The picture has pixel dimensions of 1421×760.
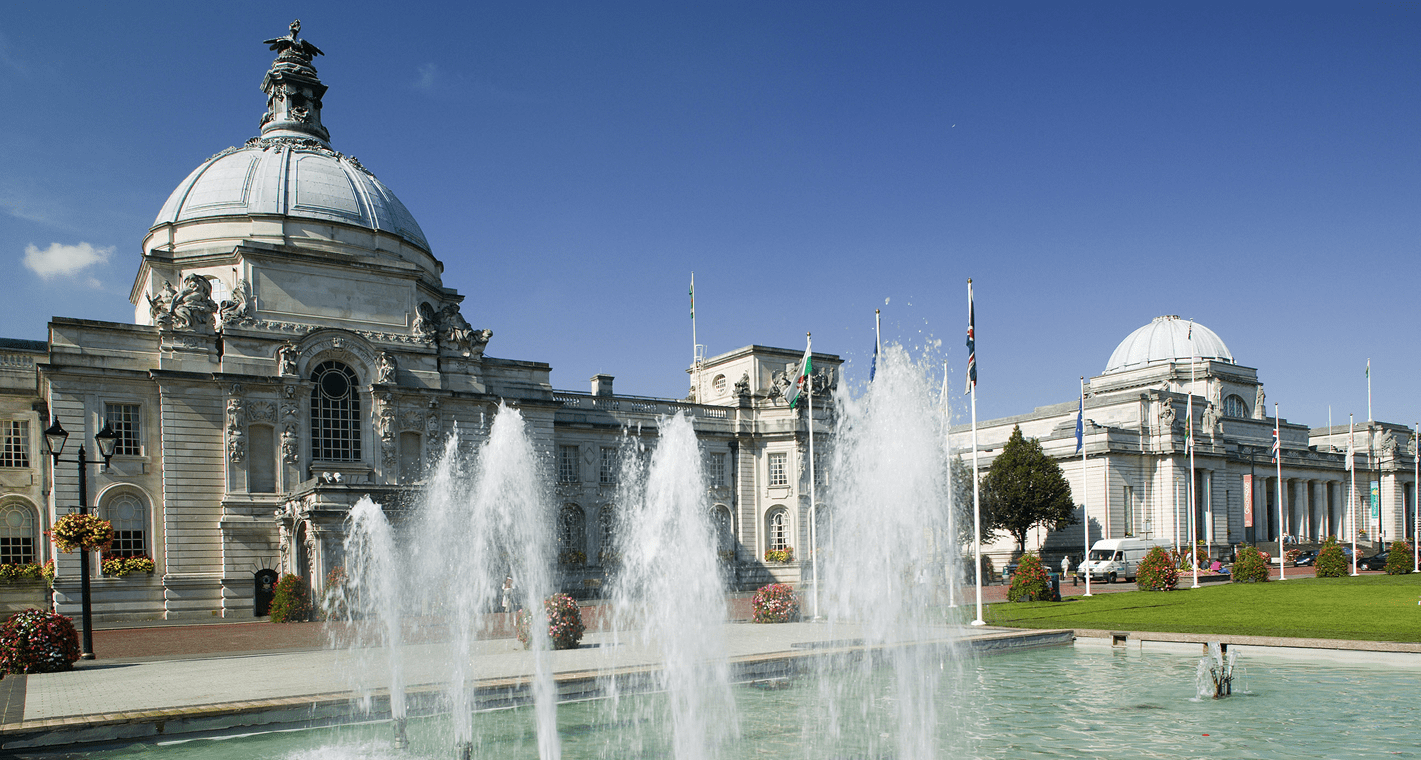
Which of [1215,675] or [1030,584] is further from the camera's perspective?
[1030,584]

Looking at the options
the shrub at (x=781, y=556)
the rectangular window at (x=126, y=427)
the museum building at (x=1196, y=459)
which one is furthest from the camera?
the museum building at (x=1196, y=459)

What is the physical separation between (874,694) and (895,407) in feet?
17.3

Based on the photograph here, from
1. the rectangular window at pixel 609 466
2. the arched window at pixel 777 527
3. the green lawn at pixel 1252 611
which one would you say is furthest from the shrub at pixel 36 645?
the arched window at pixel 777 527

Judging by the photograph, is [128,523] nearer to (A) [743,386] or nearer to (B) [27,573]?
(B) [27,573]

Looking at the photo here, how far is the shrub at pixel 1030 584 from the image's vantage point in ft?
118

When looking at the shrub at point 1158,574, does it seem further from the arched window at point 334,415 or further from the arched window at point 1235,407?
the arched window at point 1235,407

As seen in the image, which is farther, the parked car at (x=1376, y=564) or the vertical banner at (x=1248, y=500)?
the vertical banner at (x=1248, y=500)

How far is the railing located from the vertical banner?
4587 centimetres

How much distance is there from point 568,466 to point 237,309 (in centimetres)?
1801

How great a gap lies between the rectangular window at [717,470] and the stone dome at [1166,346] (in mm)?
49220

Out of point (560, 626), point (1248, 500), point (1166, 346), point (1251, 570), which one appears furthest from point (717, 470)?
point (1166, 346)

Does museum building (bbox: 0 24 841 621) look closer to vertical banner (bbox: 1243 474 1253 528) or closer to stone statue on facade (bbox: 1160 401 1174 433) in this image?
stone statue on facade (bbox: 1160 401 1174 433)

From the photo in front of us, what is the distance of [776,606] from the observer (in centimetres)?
2969

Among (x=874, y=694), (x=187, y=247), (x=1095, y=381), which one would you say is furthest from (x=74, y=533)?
(x=1095, y=381)
